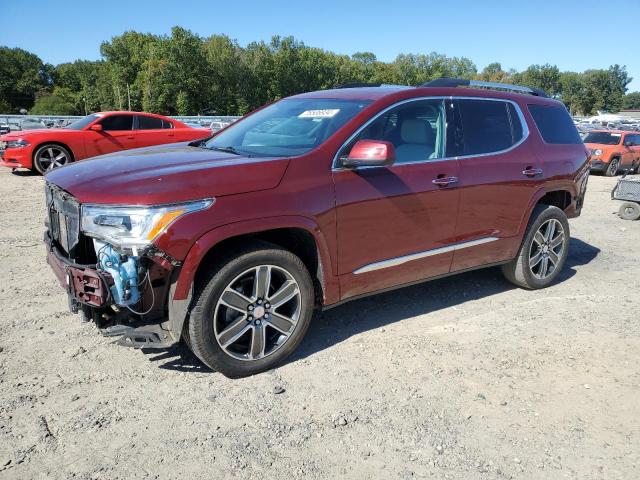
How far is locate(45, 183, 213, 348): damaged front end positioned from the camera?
9.77 feet

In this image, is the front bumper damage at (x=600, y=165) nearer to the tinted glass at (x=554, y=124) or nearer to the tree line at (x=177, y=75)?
the tinted glass at (x=554, y=124)

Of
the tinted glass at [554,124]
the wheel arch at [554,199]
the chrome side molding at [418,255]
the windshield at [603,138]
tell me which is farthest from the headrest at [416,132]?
the windshield at [603,138]

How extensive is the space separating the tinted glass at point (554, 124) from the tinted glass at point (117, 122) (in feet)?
32.5

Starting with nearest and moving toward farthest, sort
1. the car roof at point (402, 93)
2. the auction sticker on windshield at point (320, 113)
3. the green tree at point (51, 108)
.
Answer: the auction sticker on windshield at point (320, 113) → the car roof at point (402, 93) → the green tree at point (51, 108)

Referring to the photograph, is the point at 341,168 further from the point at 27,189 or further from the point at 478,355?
the point at 27,189

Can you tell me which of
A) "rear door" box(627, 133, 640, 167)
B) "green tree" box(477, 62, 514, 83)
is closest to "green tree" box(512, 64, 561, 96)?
"green tree" box(477, 62, 514, 83)

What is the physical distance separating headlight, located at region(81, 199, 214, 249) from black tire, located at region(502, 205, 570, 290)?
11.2 feet

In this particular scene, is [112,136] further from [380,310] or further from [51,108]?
[51,108]

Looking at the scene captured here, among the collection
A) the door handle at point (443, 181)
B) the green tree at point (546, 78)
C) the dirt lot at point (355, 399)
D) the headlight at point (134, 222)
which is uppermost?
the green tree at point (546, 78)

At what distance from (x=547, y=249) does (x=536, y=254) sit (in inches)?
6.8

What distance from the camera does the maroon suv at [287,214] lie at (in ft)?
10.0

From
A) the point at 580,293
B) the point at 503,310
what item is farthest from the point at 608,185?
the point at 503,310

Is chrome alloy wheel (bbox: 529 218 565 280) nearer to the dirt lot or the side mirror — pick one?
the dirt lot

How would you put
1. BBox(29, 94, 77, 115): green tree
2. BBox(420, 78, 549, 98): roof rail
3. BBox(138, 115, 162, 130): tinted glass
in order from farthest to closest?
BBox(29, 94, 77, 115): green tree < BBox(138, 115, 162, 130): tinted glass < BBox(420, 78, 549, 98): roof rail
